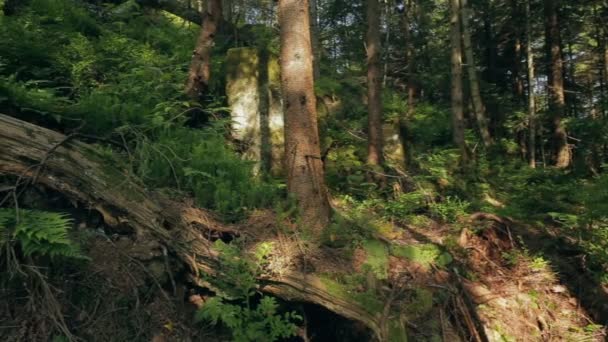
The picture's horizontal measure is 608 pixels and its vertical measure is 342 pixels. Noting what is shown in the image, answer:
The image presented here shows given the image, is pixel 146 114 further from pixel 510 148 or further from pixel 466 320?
pixel 510 148

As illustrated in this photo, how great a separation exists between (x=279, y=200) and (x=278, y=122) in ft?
10.0

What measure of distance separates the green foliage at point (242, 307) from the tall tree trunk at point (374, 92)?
5.25m

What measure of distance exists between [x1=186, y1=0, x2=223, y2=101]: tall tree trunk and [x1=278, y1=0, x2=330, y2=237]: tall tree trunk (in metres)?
2.64

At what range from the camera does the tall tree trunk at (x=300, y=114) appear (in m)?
5.80

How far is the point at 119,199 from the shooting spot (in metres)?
4.45

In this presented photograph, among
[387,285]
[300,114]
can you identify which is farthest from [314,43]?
[387,285]

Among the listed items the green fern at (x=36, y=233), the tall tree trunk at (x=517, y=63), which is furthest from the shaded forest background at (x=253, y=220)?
the tall tree trunk at (x=517, y=63)

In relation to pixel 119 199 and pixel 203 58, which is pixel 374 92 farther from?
pixel 119 199

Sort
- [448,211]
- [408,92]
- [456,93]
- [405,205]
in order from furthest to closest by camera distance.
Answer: [408,92], [456,93], [448,211], [405,205]

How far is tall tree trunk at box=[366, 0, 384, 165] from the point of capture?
9586 mm

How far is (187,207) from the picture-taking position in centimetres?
522

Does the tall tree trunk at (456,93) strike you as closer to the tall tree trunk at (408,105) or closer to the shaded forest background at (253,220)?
the shaded forest background at (253,220)

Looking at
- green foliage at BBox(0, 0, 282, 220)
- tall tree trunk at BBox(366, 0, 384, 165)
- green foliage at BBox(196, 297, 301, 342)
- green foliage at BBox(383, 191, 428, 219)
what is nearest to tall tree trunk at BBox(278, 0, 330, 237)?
green foliage at BBox(0, 0, 282, 220)

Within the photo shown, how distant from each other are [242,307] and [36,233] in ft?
6.48
